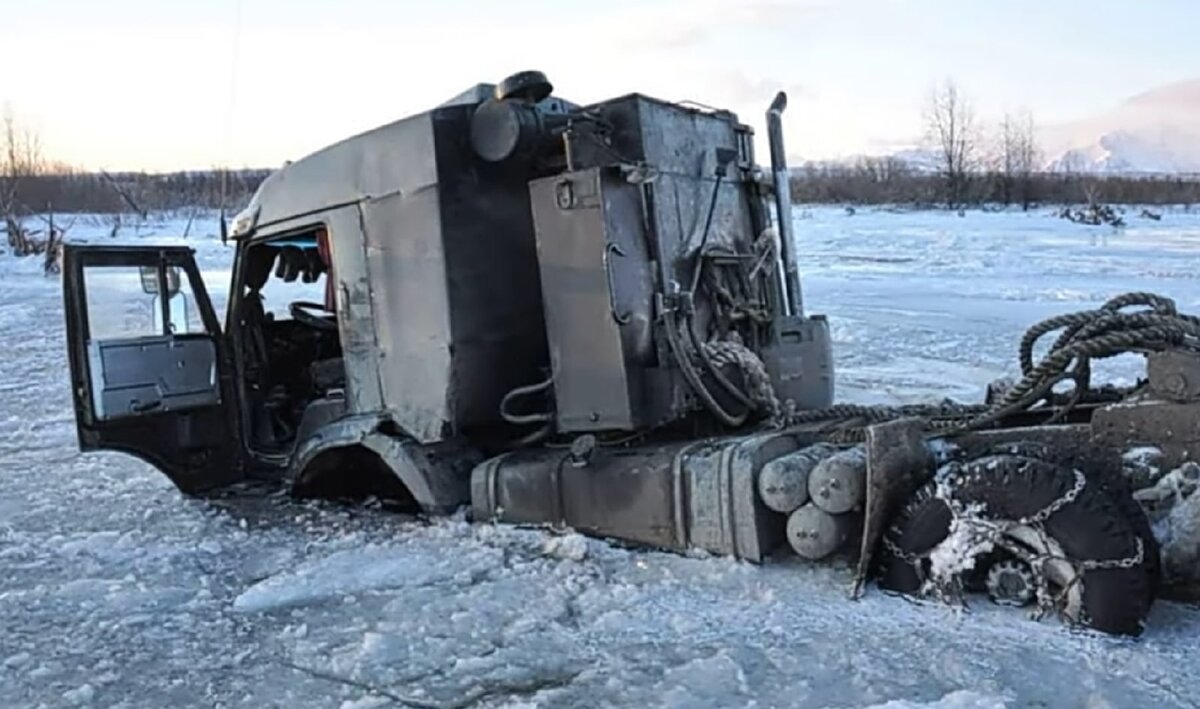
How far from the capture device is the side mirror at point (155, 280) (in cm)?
646

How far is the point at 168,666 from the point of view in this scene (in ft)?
13.4

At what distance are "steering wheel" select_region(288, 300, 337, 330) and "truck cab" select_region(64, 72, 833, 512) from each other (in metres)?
0.19

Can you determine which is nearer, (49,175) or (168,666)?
(168,666)

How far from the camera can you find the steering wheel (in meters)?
6.98

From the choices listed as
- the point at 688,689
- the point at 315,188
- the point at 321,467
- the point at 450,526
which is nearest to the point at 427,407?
the point at 450,526

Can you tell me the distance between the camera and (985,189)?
156ft

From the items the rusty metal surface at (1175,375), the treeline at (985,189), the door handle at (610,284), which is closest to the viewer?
the rusty metal surface at (1175,375)

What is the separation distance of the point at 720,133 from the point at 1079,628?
320 centimetres

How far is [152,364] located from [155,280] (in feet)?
1.61

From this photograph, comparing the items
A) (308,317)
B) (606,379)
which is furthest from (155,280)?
(606,379)

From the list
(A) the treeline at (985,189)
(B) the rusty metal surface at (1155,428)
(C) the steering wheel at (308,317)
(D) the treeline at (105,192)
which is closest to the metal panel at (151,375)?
(C) the steering wheel at (308,317)

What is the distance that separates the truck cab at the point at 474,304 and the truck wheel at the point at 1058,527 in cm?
142

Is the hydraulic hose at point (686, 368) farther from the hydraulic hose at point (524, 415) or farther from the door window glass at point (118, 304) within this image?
the door window glass at point (118, 304)

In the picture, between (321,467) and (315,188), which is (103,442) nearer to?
(321,467)
